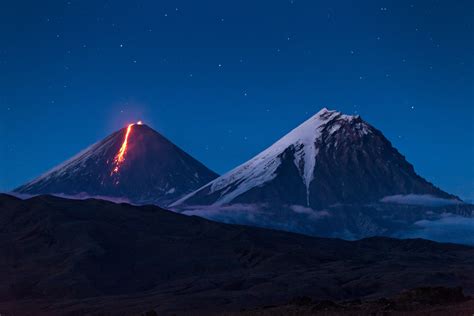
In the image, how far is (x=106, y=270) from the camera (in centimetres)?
18825

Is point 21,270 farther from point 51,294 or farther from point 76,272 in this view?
Result: point 51,294

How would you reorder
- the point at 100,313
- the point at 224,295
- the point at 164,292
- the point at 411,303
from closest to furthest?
the point at 411,303 < the point at 100,313 < the point at 224,295 < the point at 164,292

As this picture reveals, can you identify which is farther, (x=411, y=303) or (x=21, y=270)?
(x=21, y=270)

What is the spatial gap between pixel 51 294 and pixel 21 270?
2635 centimetres

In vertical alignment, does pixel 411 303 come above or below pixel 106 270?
below

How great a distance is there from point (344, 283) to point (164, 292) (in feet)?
130

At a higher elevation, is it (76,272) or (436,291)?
(76,272)

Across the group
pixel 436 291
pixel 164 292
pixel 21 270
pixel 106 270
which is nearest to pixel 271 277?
pixel 164 292

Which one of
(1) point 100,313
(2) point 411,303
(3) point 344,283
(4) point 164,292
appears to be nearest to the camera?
(2) point 411,303

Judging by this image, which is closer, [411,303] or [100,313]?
[411,303]

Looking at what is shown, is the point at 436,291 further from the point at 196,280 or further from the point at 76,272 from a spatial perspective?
the point at 76,272

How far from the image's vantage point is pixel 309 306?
64062 mm

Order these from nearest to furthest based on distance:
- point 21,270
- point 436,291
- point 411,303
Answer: point 411,303, point 436,291, point 21,270

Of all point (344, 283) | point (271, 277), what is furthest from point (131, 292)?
point (344, 283)
